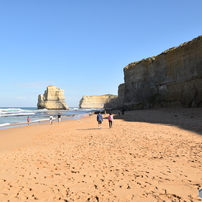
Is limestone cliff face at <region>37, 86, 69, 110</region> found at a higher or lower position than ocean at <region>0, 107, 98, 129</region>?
higher

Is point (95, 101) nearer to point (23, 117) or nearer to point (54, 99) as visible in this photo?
point (54, 99)

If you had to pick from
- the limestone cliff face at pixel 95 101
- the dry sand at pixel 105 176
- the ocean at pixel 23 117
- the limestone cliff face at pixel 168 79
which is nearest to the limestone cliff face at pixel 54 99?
the ocean at pixel 23 117

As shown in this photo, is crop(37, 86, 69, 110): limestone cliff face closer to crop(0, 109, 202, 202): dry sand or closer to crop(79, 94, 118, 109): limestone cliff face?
crop(79, 94, 118, 109): limestone cliff face

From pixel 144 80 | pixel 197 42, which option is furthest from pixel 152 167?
pixel 144 80

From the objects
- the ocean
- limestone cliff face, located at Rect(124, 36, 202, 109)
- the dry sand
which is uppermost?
limestone cliff face, located at Rect(124, 36, 202, 109)

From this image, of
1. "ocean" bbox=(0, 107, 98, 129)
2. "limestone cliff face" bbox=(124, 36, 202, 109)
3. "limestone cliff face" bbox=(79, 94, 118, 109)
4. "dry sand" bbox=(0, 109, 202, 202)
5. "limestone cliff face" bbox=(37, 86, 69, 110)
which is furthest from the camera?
"limestone cliff face" bbox=(79, 94, 118, 109)

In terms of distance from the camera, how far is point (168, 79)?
38.8m

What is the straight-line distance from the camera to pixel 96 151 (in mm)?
7117

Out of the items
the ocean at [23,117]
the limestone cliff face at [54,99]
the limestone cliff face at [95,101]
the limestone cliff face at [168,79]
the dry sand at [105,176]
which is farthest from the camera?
the limestone cliff face at [95,101]

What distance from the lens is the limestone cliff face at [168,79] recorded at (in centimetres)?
3044

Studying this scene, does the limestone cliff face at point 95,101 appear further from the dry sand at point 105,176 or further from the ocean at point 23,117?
the dry sand at point 105,176

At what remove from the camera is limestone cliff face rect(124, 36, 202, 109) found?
30.4 meters

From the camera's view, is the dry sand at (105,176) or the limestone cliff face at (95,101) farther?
the limestone cliff face at (95,101)

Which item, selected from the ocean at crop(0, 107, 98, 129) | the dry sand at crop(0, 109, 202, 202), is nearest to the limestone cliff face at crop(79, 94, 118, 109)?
the ocean at crop(0, 107, 98, 129)
